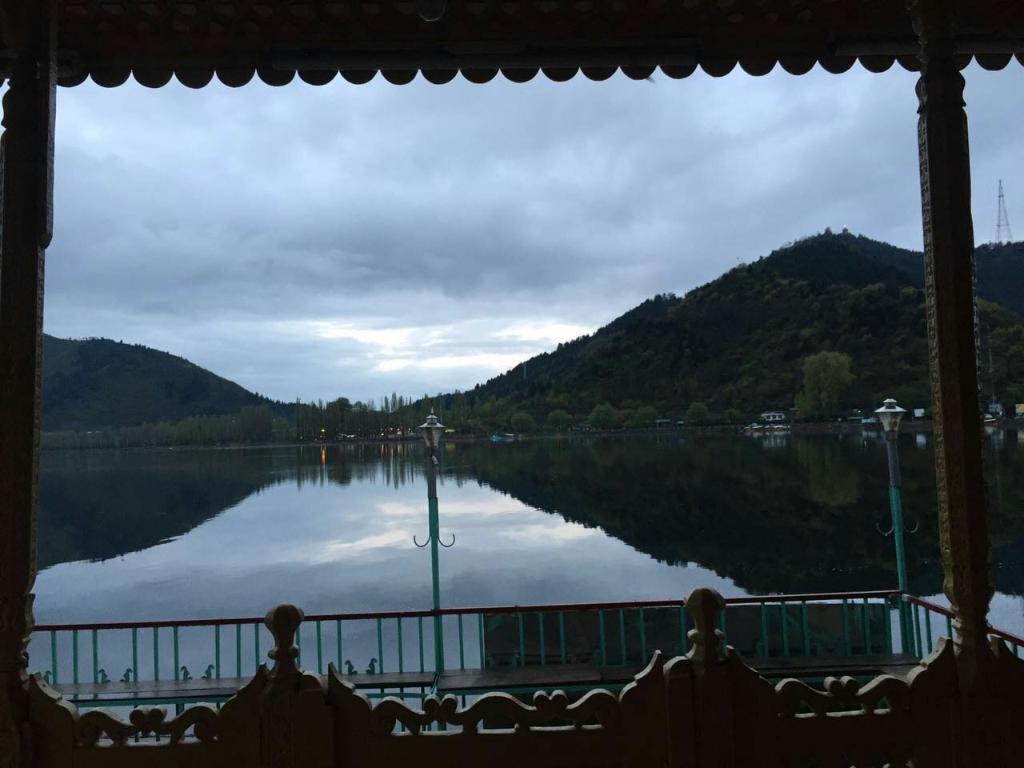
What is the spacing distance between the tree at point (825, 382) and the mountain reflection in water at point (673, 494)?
3.82 metres

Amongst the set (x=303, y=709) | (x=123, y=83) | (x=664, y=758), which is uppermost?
(x=123, y=83)

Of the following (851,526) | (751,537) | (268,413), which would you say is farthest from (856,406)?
(268,413)

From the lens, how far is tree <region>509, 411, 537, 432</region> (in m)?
75.6

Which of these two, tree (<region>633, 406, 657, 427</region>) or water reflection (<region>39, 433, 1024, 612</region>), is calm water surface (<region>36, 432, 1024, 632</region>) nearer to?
water reflection (<region>39, 433, 1024, 612</region>)

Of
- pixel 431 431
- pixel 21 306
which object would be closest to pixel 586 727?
pixel 21 306

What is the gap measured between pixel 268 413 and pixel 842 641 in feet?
303

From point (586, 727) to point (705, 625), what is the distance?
1.13 feet

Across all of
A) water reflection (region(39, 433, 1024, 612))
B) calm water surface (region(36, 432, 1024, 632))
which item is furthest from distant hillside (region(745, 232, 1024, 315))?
calm water surface (region(36, 432, 1024, 632))

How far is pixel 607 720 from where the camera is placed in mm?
1478

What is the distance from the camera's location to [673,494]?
49812 mm

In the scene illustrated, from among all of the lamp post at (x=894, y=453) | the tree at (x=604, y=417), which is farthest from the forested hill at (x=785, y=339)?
the lamp post at (x=894, y=453)

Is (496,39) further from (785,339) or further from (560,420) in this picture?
(560,420)

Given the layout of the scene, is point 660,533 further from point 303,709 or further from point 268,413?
point 268,413

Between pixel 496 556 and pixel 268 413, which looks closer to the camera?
pixel 496 556
